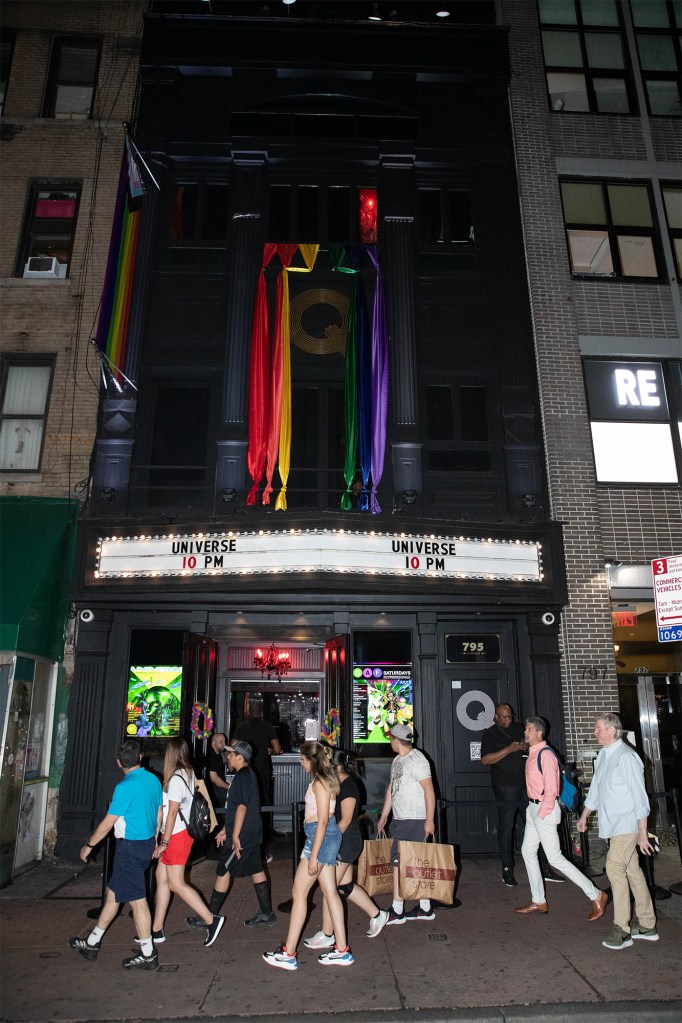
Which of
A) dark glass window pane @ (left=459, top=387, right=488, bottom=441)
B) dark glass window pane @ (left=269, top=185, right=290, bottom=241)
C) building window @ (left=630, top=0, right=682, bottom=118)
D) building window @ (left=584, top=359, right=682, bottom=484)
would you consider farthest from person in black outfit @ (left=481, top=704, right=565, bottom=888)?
building window @ (left=630, top=0, right=682, bottom=118)

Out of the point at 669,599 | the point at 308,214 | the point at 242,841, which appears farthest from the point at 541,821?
the point at 308,214

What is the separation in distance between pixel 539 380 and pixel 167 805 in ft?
31.2

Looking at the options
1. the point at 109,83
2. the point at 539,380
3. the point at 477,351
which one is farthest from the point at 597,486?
the point at 109,83

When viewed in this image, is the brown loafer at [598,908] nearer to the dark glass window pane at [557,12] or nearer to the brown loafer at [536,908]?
the brown loafer at [536,908]

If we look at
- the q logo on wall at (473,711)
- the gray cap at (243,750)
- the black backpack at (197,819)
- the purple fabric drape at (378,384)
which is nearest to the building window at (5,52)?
the purple fabric drape at (378,384)

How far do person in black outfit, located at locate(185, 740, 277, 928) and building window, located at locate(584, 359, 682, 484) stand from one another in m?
8.36

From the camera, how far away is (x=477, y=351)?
13.1 m

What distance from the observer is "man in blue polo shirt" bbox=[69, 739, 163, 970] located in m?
6.25

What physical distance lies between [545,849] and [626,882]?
0.89m

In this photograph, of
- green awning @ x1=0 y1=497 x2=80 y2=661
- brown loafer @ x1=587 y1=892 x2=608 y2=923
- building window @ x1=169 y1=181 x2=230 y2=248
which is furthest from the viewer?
building window @ x1=169 y1=181 x2=230 y2=248

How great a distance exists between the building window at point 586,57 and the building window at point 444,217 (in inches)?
116

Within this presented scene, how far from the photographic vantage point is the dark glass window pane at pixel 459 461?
40.7ft

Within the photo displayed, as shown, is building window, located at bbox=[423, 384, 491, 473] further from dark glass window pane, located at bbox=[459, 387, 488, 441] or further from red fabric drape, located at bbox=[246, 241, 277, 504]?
red fabric drape, located at bbox=[246, 241, 277, 504]

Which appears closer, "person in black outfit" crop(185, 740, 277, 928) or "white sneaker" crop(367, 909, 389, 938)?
"white sneaker" crop(367, 909, 389, 938)
